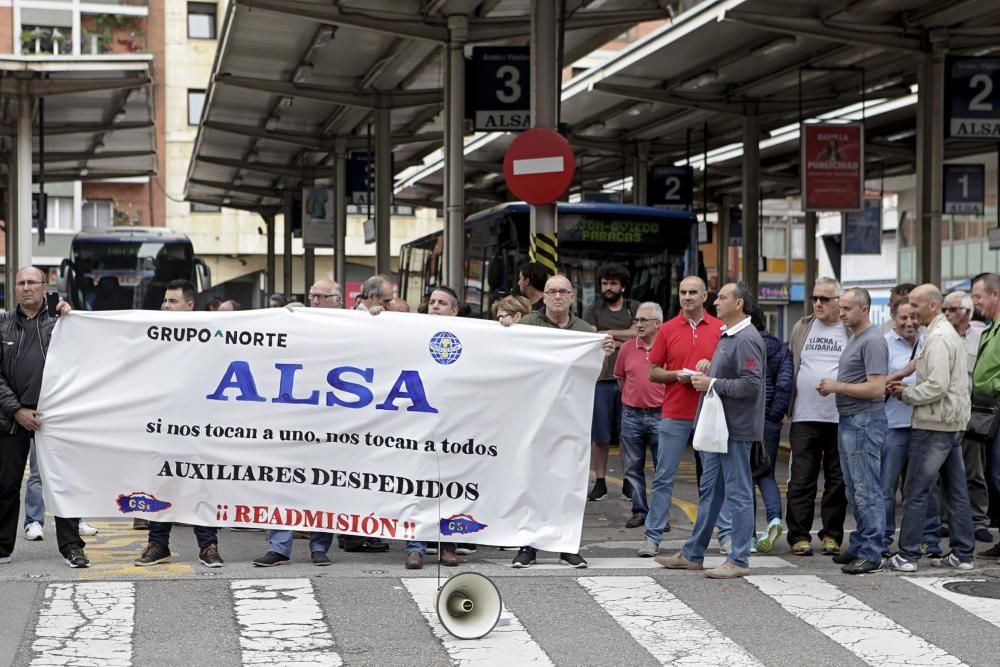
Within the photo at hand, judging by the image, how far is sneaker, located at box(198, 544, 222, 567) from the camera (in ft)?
32.3

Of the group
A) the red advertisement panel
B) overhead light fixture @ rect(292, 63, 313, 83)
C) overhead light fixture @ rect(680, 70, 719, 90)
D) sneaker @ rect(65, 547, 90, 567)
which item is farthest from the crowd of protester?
overhead light fixture @ rect(680, 70, 719, 90)

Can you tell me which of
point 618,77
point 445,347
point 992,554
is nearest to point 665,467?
point 445,347

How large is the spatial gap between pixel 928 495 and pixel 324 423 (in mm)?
4128

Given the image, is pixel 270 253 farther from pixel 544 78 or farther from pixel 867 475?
pixel 867 475

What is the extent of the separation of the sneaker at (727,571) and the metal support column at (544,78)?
6371 mm

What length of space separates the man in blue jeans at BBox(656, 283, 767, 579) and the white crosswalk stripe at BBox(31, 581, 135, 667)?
372cm

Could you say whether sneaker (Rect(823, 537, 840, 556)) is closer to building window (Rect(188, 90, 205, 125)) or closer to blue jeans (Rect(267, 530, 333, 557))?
blue jeans (Rect(267, 530, 333, 557))

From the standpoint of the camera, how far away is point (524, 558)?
1007 centimetres

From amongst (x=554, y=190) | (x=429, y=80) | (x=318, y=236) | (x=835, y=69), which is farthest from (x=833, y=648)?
(x=318, y=236)

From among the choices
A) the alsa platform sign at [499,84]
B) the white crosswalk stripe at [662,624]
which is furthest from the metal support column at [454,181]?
the white crosswalk stripe at [662,624]

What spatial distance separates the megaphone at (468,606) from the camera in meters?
7.84

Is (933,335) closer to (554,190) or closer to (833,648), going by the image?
(833,648)

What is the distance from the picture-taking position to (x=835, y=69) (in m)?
25.8

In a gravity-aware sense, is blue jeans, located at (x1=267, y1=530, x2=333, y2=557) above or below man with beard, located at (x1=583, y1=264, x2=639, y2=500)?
below
